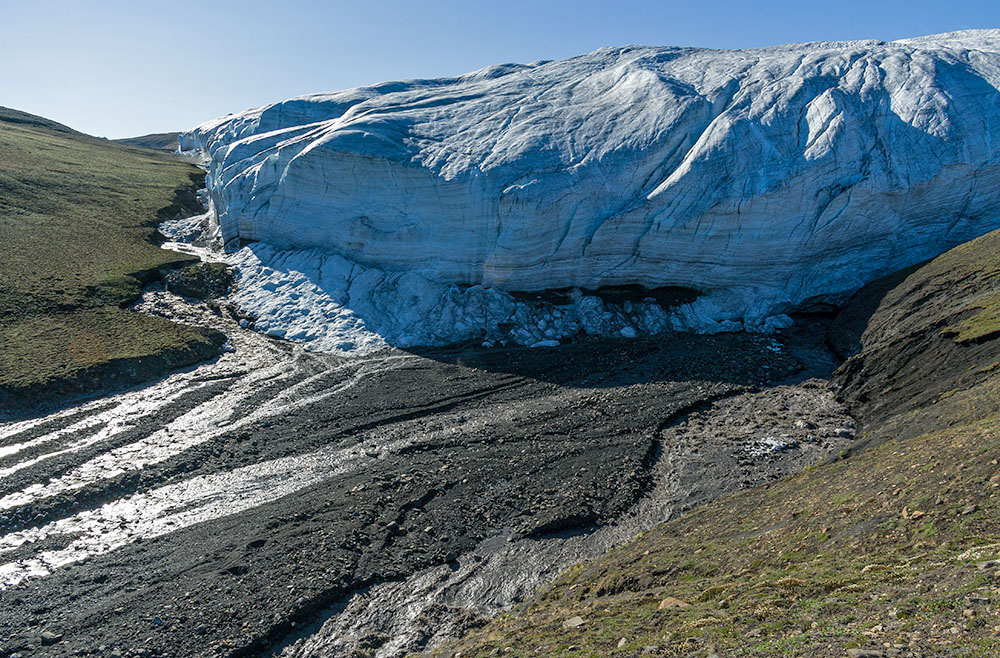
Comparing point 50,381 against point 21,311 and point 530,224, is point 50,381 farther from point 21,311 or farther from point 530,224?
point 530,224

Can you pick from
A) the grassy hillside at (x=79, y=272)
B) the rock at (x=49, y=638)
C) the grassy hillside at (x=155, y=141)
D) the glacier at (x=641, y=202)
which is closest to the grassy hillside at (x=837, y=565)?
the rock at (x=49, y=638)

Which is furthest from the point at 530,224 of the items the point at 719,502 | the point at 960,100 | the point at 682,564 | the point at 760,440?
the point at 960,100

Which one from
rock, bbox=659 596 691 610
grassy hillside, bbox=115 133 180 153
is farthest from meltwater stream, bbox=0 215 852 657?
grassy hillside, bbox=115 133 180 153

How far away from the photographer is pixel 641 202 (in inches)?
1374

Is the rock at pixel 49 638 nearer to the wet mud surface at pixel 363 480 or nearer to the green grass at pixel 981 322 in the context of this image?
the wet mud surface at pixel 363 480

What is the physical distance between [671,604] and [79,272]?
40.4m

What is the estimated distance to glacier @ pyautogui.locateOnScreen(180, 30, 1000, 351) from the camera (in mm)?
33531

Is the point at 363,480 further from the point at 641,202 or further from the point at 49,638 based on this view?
the point at 641,202

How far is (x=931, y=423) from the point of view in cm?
1764

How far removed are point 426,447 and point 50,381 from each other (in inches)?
706

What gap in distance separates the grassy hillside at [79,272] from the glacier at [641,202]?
6.31m

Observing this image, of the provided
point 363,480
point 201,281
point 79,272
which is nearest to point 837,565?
point 363,480

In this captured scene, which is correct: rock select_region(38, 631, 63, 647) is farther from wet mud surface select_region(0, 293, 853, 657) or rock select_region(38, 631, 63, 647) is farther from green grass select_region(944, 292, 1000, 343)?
green grass select_region(944, 292, 1000, 343)

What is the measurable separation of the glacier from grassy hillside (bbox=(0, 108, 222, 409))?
631 cm
